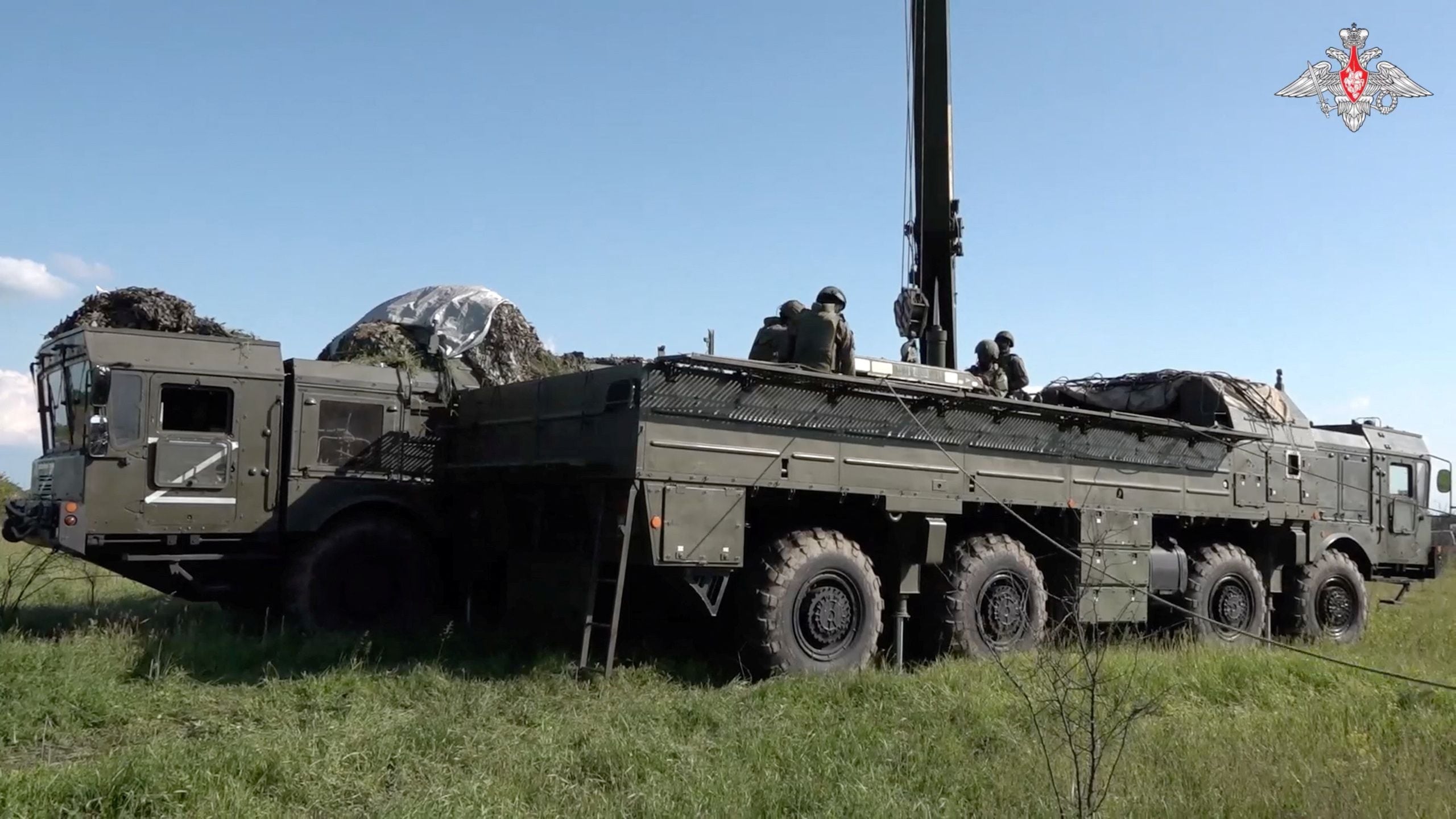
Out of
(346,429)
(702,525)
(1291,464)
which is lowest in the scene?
(702,525)

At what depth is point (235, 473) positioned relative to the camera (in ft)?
32.6

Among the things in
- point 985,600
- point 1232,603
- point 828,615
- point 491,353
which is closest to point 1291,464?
point 1232,603

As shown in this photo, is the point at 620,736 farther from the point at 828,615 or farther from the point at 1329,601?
the point at 1329,601

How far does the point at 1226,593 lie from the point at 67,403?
10881mm

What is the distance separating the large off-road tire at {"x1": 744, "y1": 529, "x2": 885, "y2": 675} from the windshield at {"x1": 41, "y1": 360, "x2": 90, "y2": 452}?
539 cm

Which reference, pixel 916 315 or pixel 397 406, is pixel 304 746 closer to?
pixel 397 406

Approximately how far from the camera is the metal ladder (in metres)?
8.07

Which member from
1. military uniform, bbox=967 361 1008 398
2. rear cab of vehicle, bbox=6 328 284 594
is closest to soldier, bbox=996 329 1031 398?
military uniform, bbox=967 361 1008 398

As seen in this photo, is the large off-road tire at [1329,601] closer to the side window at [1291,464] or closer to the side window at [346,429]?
the side window at [1291,464]

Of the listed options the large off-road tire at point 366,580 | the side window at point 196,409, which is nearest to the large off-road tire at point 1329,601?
the large off-road tire at point 366,580

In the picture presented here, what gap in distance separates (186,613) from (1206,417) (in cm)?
1016

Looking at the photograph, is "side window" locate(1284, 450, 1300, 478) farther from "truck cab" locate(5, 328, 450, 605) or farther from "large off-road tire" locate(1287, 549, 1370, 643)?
"truck cab" locate(5, 328, 450, 605)

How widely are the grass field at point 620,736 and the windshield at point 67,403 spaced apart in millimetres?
1525

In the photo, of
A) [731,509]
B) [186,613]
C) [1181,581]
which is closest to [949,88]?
→ [1181,581]
